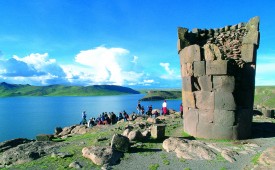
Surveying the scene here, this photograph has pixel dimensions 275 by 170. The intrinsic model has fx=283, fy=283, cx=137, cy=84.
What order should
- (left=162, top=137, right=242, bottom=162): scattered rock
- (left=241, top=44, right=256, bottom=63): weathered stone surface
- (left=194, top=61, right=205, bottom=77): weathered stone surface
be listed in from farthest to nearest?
(left=241, top=44, right=256, bottom=63): weathered stone surface → (left=194, top=61, right=205, bottom=77): weathered stone surface → (left=162, top=137, right=242, bottom=162): scattered rock

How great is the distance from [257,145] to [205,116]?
4063 millimetres

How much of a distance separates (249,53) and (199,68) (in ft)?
13.2

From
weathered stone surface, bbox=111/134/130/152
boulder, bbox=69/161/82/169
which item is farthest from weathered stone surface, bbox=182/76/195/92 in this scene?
boulder, bbox=69/161/82/169

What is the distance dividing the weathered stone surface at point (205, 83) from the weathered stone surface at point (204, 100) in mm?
302

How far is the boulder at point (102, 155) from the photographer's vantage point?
14898 mm

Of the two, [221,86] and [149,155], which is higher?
[221,86]

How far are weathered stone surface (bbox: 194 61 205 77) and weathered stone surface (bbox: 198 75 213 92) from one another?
326 mm

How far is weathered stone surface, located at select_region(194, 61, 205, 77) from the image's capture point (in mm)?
20578

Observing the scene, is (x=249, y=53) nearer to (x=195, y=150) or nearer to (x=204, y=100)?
(x=204, y=100)

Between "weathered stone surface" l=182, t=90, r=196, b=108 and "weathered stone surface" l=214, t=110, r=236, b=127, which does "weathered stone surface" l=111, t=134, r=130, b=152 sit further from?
"weathered stone surface" l=214, t=110, r=236, b=127

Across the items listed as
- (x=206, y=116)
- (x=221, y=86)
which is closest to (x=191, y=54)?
(x=221, y=86)

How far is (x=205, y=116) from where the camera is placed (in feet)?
67.9

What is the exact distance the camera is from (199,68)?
20750 millimetres

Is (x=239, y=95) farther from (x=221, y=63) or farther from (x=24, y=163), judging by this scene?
(x=24, y=163)
